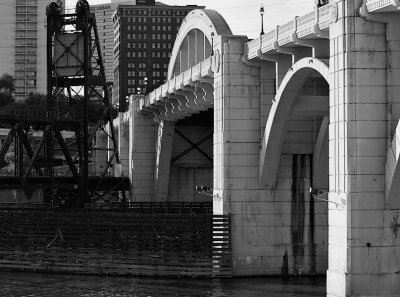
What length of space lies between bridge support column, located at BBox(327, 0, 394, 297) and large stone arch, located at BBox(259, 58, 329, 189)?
3029 millimetres

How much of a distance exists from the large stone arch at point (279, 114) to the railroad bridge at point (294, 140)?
0.20ft

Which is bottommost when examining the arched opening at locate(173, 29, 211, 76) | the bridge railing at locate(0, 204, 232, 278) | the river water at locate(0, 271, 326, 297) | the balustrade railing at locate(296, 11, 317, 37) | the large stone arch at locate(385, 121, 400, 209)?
the river water at locate(0, 271, 326, 297)

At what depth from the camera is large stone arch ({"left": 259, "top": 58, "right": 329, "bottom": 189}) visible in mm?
41500

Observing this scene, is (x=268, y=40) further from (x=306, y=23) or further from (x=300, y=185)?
(x=300, y=185)

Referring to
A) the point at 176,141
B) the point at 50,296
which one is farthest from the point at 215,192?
the point at 176,141

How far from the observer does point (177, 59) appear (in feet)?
265

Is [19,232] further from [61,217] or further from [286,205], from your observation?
[286,205]

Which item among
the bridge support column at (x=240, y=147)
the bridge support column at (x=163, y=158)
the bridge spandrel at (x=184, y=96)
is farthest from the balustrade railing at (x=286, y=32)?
the bridge support column at (x=163, y=158)

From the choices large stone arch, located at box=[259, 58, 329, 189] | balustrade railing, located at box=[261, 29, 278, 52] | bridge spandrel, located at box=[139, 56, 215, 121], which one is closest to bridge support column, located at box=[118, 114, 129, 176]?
bridge spandrel, located at box=[139, 56, 215, 121]

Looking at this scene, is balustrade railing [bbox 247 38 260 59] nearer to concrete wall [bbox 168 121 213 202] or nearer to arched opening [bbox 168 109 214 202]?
arched opening [bbox 168 109 214 202]

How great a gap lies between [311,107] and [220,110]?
20.1 ft

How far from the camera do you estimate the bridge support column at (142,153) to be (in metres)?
84.0

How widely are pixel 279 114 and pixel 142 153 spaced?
125ft

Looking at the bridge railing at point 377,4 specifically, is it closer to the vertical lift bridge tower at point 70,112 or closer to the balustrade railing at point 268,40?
the balustrade railing at point 268,40
